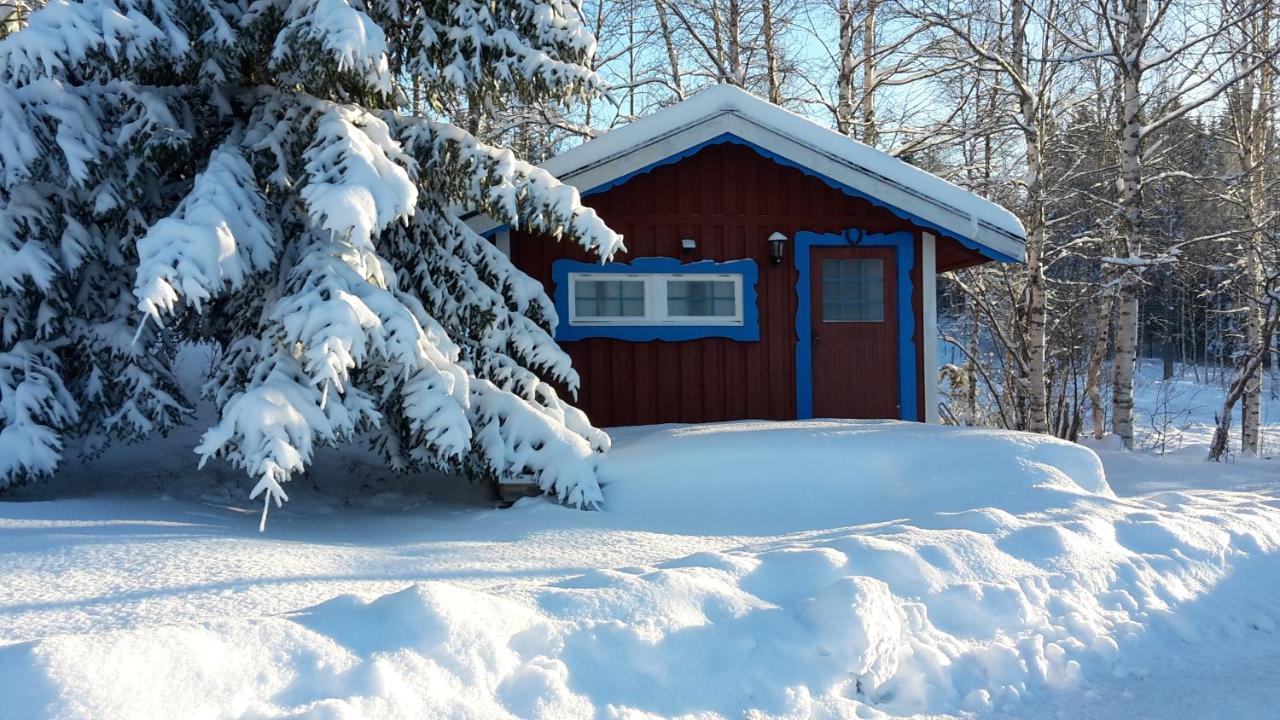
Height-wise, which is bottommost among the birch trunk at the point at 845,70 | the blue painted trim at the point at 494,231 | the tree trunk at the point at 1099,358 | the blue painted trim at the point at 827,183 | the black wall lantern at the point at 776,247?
the tree trunk at the point at 1099,358

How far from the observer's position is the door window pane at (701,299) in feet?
27.6

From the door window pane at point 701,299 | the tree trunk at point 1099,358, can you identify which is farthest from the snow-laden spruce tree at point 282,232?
the tree trunk at point 1099,358

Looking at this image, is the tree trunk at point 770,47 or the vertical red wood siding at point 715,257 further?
the tree trunk at point 770,47

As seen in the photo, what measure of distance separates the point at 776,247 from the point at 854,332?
1173mm

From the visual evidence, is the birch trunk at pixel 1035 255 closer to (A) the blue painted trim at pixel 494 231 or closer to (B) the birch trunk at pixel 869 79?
(B) the birch trunk at pixel 869 79

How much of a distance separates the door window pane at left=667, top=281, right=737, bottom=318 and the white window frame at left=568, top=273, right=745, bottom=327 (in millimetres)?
22

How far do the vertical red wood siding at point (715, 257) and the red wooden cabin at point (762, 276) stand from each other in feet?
0.04

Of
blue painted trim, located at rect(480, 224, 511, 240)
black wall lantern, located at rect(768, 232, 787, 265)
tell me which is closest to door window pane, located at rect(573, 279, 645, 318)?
blue painted trim, located at rect(480, 224, 511, 240)

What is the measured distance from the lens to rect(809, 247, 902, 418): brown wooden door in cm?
853

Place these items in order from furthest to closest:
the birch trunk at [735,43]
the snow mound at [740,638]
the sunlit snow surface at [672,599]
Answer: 1. the birch trunk at [735,43]
2. the sunlit snow surface at [672,599]
3. the snow mound at [740,638]

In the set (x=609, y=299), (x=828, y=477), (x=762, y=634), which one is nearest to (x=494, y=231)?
(x=609, y=299)

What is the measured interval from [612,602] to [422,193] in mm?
3596

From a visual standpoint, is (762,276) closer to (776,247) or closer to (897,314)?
(776,247)

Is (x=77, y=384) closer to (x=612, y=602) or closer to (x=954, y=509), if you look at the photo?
(x=612, y=602)
